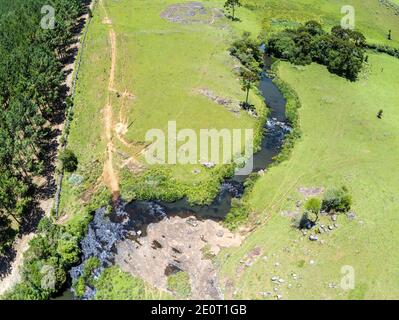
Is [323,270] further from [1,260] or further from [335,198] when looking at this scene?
[1,260]

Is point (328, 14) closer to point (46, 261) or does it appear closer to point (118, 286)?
point (118, 286)

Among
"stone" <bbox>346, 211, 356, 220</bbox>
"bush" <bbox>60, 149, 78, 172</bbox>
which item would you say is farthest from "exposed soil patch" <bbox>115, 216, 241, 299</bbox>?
"bush" <bbox>60, 149, 78, 172</bbox>

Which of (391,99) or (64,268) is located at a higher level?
(391,99)

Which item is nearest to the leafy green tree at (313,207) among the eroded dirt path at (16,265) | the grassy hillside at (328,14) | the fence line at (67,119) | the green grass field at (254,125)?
the green grass field at (254,125)

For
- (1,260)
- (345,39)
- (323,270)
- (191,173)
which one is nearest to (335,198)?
(323,270)

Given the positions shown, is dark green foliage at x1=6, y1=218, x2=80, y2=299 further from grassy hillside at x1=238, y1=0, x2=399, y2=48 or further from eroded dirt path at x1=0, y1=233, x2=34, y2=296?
grassy hillside at x1=238, y1=0, x2=399, y2=48

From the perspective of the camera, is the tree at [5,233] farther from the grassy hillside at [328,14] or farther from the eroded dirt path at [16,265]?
the grassy hillside at [328,14]

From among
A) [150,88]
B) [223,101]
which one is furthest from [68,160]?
[223,101]
